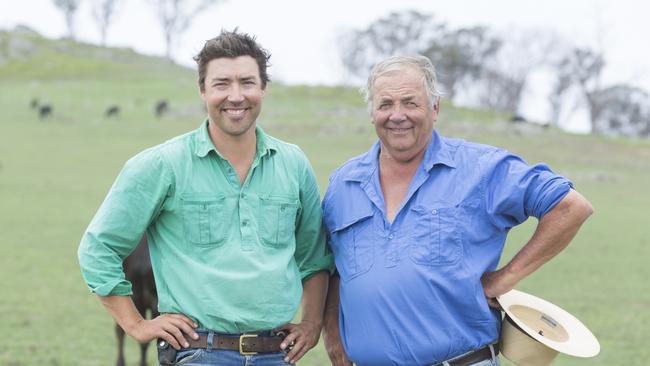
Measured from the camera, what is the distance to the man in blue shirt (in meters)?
3.53

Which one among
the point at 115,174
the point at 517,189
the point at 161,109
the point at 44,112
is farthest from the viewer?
the point at 161,109

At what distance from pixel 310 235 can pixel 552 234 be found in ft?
3.70

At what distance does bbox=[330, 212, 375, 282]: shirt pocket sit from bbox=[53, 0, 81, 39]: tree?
284ft

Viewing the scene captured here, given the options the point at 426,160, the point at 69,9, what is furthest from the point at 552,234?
the point at 69,9

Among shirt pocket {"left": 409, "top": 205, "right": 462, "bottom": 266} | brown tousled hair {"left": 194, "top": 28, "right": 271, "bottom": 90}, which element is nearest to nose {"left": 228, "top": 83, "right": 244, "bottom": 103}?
brown tousled hair {"left": 194, "top": 28, "right": 271, "bottom": 90}

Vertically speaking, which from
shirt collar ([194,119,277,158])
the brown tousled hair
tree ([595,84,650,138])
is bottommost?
tree ([595,84,650,138])

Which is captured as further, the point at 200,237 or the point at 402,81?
the point at 402,81

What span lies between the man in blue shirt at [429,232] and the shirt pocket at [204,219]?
0.61 metres

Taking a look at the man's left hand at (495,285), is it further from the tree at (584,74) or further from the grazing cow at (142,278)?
the tree at (584,74)

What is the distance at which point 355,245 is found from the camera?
12.3ft

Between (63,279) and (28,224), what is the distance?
5.17 m

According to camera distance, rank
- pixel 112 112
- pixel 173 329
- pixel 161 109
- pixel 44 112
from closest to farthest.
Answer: pixel 173 329, pixel 44 112, pixel 112 112, pixel 161 109

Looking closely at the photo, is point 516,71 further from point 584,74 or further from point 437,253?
point 437,253

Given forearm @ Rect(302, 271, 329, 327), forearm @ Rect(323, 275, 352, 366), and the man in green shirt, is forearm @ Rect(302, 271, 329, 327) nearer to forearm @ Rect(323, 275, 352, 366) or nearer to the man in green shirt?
forearm @ Rect(323, 275, 352, 366)
